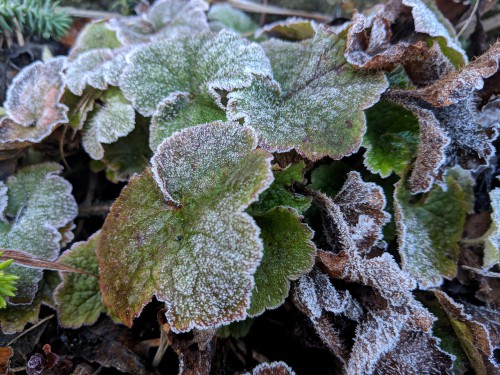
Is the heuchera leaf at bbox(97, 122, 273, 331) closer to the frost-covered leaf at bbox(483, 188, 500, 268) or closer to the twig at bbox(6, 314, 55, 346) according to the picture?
the twig at bbox(6, 314, 55, 346)

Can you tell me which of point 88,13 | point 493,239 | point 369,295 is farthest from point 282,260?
point 88,13

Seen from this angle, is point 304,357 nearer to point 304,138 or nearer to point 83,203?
point 304,138

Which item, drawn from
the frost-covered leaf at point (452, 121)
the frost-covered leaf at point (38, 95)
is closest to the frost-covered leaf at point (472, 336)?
the frost-covered leaf at point (452, 121)

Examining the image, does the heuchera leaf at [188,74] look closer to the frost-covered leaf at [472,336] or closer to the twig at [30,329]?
the twig at [30,329]

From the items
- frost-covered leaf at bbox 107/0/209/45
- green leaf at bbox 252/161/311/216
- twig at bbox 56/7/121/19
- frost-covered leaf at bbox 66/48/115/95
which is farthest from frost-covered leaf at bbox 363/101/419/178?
twig at bbox 56/7/121/19

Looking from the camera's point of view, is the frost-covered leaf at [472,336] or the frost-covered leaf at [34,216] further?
the frost-covered leaf at [34,216]


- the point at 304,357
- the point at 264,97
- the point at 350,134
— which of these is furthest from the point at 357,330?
the point at 264,97
